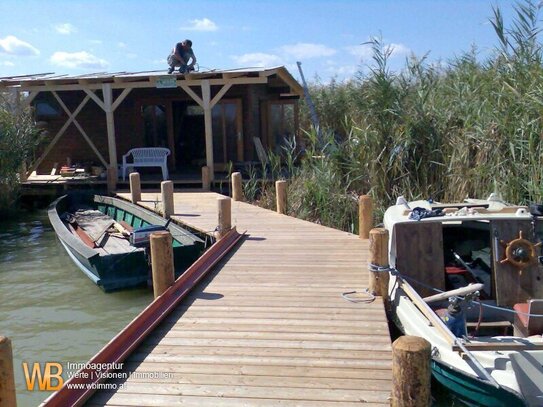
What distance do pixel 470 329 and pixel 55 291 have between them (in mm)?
6425

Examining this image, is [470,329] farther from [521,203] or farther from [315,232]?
[315,232]

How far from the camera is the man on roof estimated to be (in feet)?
46.7

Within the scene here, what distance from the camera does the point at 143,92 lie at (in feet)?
55.9

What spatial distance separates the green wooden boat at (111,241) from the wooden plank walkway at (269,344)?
150 cm

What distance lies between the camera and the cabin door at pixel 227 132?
1620 cm

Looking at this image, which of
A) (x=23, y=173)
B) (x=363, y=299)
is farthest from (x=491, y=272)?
(x=23, y=173)

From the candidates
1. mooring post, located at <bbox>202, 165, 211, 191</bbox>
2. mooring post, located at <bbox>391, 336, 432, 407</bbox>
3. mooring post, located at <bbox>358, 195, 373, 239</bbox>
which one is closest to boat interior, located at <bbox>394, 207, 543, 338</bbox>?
mooring post, located at <bbox>391, 336, 432, 407</bbox>

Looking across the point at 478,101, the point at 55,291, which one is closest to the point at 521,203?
the point at 478,101

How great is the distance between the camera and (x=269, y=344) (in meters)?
4.67

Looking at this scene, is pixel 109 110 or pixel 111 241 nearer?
pixel 111 241

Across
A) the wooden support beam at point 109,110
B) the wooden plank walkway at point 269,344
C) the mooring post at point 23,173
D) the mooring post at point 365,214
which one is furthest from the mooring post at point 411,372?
the mooring post at point 23,173

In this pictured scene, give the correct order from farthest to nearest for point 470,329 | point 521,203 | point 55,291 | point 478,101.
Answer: point 478,101 → point 55,291 → point 521,203 → point 470,329

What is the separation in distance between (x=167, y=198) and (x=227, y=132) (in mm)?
6366

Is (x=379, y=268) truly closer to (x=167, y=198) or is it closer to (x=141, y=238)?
(x=141, y=238)
